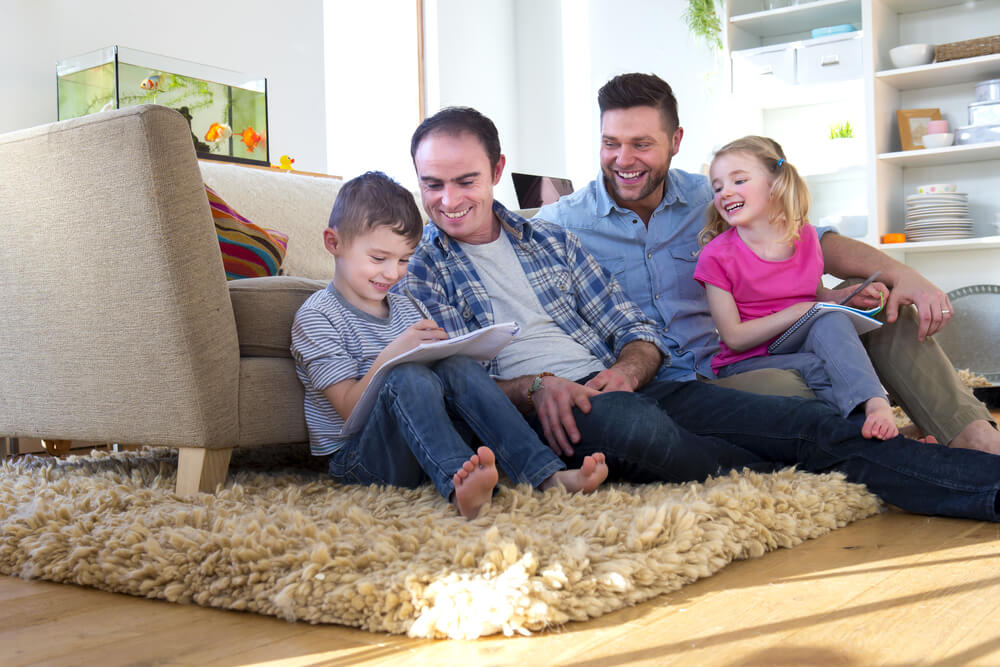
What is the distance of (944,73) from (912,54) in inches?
6.2

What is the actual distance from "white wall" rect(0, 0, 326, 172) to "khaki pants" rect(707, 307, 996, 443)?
318 cm

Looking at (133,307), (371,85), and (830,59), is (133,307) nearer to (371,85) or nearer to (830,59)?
(830,59)

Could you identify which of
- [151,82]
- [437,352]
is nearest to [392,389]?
[437,352]

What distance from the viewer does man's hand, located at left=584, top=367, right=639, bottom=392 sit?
1635 millimetres

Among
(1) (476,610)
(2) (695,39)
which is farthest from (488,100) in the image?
(1) (476,610)

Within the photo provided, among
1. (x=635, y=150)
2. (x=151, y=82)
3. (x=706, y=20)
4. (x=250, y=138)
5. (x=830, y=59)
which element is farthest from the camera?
(x=706, y=20)

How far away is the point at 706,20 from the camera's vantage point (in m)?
4.73

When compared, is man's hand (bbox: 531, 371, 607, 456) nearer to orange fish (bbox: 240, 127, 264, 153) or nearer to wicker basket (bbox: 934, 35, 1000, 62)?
orange fish (bbox: 240, 127, 264, 153)

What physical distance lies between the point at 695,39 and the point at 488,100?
4.48 feet

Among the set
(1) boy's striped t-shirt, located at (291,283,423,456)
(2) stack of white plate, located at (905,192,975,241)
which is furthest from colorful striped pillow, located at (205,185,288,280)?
(2) stack of white plate, located at (905,192,975,241)

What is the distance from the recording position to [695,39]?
5.12m

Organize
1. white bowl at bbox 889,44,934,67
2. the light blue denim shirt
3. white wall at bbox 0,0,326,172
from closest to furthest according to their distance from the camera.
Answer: the light blue denim shirt → white wall at bbox 0,0,326,172 → white bowl at bbox 889,44,934,67

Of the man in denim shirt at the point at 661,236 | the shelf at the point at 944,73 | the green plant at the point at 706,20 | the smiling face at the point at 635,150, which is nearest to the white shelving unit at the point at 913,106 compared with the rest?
the shelf at the point at 944,73

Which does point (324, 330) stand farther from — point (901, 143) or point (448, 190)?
point (901, 143)
